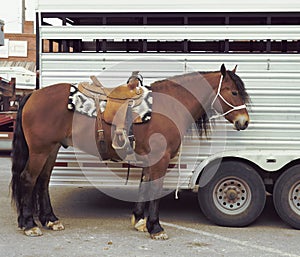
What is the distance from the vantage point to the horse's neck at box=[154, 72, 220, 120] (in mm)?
5684

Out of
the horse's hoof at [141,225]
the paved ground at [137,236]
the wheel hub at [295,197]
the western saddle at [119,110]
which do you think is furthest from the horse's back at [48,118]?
the wheel hub at [295,197]

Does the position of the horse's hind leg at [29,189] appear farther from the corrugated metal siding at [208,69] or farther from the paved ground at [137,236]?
the corrugated metal siding at [208,69]

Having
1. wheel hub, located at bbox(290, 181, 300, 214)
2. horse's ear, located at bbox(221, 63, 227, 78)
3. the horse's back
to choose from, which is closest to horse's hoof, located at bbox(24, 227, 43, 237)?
the horse's back

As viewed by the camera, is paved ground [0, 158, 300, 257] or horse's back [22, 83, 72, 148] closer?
paved ground [0, 158, 300, 257]

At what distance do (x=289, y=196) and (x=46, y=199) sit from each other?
9.78 ft

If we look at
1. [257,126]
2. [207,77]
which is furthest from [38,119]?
[257,126]

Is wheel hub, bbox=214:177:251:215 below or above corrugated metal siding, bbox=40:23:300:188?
below

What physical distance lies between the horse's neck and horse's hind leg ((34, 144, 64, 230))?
5.01 ft

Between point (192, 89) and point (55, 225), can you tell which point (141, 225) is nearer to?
point (55, 225)

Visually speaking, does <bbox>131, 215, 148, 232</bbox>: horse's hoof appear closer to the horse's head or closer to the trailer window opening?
the horse's head

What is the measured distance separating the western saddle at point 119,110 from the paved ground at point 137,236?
99 centimetres

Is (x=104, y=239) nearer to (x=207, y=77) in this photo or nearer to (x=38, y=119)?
(x=38, y=119)

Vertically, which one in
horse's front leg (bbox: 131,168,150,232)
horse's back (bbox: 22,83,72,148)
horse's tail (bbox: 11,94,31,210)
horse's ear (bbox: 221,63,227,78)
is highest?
horse's ear (bbox: 221,63,227,78)

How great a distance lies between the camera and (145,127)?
5.50 meters
